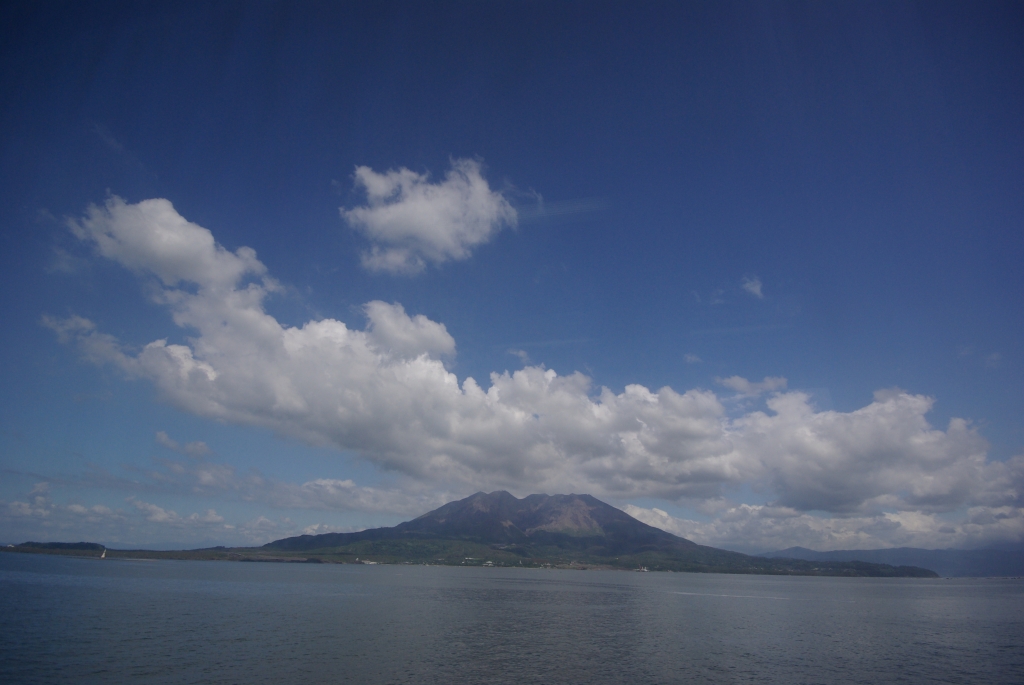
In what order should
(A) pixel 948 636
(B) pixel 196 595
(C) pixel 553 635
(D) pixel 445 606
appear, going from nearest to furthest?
(C) pixel 553 635 < (A) pixel 948 636 < (D) pixel 445 606 < (B) pixel 196 595

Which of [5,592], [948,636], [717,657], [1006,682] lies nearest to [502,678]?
[717,657]

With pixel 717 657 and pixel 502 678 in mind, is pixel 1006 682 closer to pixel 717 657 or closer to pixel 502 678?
pixel 717 657

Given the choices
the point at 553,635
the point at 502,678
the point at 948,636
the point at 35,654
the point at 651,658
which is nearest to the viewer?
the point at 502,678

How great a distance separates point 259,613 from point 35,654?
4044cm

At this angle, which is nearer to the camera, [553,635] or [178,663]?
[178,663]

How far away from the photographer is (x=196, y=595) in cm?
11869

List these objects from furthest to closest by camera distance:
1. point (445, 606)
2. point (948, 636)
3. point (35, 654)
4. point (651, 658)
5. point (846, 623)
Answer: point (445, 606) < point (846, 623) < point (948, 636) < point (651, 658) < point (35, 654)

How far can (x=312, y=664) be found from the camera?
53.2m

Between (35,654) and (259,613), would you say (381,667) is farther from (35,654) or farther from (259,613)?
(259,613)

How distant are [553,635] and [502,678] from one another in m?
29.0

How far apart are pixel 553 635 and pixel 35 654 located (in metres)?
60.1

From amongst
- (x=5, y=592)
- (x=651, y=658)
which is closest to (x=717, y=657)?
→ (x=651, y=658)

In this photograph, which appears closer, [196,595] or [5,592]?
[5,592]

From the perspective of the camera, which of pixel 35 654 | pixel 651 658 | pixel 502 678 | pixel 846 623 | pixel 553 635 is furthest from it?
pixel 846 623
